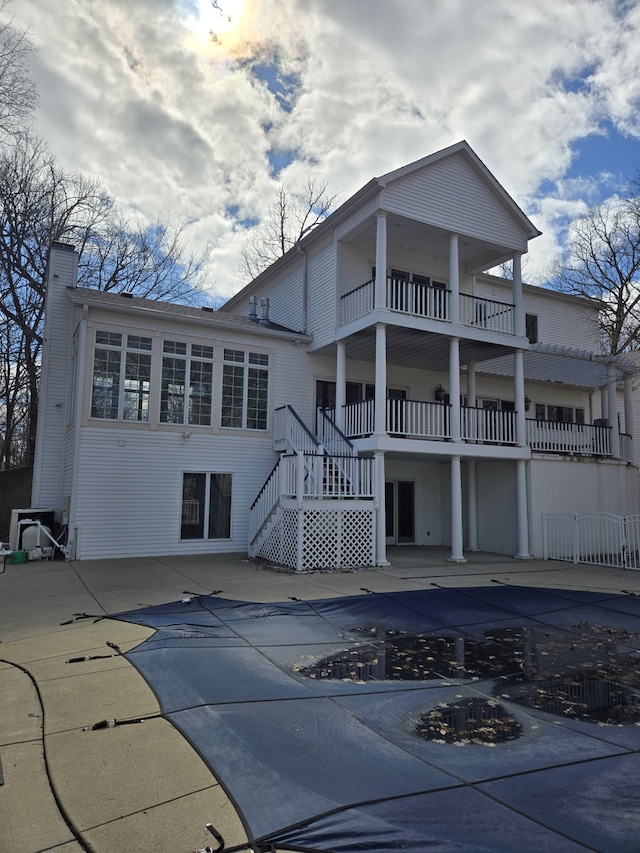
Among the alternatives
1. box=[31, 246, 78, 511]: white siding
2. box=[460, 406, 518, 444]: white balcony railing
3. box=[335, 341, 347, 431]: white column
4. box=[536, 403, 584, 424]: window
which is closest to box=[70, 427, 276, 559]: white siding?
box=[31, 246, 78, 511]: white siding

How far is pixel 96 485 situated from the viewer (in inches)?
482

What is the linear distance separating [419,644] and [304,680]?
186 centimetres

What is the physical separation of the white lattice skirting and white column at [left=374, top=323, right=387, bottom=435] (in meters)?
1.97

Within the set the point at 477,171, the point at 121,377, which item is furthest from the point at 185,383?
the point at 477,171

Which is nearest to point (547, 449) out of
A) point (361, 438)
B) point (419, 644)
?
point (361, 438)


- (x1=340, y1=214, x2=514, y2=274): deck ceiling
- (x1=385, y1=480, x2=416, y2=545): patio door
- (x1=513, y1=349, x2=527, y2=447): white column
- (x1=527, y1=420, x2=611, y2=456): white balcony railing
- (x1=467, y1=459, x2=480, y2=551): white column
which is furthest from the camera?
(x1=385, y1=480, x2=416, y2=545): patio door

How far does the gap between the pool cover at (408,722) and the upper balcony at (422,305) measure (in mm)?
8105

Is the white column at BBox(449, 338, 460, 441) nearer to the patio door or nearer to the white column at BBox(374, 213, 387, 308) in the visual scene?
the white column at BBox(374, 213, 387, 308)

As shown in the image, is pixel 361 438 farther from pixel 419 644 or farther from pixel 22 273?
pixel 22 273

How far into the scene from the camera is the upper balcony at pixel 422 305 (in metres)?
13.1

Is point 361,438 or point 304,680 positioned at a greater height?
point 361,438

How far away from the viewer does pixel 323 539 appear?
11.3m

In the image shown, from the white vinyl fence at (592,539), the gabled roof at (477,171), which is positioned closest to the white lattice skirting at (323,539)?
the white vinyl fence at (592,539)

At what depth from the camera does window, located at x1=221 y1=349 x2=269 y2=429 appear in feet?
46.0
